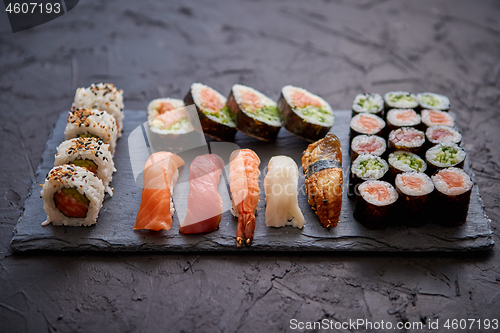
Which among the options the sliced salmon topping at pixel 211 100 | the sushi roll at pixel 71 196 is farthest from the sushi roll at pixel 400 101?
the sushi roll at pixel 71 196

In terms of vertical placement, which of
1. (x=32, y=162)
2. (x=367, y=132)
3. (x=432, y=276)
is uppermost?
(x=367, y=132)

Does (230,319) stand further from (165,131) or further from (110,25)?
(110,25)

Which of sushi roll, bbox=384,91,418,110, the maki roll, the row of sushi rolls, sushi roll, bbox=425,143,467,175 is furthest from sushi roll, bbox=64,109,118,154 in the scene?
sushi roll, bbox=425,143,467,175

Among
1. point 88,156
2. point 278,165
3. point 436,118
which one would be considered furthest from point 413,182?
point 88,156

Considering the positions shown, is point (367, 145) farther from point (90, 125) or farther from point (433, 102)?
point (90, 125)

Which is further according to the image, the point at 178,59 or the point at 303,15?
the point at 303,15

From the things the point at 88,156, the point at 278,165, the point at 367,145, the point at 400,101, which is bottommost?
the point at 88,156

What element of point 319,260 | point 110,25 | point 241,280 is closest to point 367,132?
point 319,260
